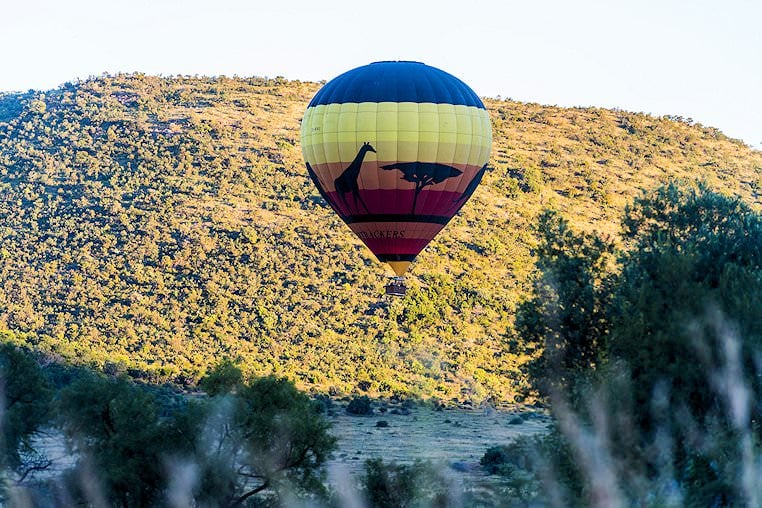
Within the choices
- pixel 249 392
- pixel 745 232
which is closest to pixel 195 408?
pixel 249 392

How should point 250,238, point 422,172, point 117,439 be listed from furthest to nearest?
1. point 250,238
2. point 422,172
3. point 117,439

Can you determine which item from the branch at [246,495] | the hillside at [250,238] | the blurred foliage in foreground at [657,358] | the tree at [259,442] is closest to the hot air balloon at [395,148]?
the blurred foliage in foreground at [657,358]

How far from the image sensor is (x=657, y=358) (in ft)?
67.8

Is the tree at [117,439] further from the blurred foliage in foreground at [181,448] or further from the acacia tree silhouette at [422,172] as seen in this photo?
the acacia tree silhouette at [422,172]

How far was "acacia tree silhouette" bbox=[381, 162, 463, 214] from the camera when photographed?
3241 cm

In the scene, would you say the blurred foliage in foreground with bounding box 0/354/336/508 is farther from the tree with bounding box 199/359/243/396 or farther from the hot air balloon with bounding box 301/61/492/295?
the hot air balloon with bounding box 301/61/492/295

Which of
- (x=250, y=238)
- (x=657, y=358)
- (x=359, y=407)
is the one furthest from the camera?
(x=250, y=238)

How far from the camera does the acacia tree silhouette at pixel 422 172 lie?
32.4 m

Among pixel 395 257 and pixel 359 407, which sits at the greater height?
pixel 395 257

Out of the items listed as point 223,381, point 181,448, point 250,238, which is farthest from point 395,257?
point 250,238

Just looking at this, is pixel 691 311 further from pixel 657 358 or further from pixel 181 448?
pixel 181 448

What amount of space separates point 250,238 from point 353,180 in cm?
3790

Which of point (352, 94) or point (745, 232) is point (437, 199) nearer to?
point (352, 94)

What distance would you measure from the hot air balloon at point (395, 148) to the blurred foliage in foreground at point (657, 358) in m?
7.50
